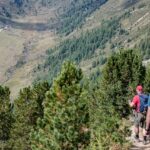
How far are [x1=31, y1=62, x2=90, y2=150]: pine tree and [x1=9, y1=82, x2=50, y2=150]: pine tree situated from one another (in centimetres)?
2964

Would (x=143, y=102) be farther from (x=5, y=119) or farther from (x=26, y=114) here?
(x=5, y=119)

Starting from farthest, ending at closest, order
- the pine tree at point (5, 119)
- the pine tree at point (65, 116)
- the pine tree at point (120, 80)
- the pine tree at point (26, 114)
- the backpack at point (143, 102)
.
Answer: the pine tree at point (120, 80) → the pine tree at point (5, 119) → the pine tree at point (26, 114) → the pine tree at point (65, 116) → the backpack at point (143, 102)

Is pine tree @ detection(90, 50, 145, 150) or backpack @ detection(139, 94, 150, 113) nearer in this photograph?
backpack @ detection(139, 94, 150, 113)

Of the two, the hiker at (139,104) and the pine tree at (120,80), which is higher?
the pine tree at (120,80)

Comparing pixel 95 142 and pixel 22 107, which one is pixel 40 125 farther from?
pixel 22 107

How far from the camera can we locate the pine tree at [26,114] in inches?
2707

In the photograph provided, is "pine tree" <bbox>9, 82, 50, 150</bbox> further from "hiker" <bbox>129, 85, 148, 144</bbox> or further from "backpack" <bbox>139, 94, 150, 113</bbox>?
"backpack" <bbox>139, 94, 150, 113</bbox>

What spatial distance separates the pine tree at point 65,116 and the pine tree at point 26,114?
29.6 m

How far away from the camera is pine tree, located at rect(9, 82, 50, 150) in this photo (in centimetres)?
6875

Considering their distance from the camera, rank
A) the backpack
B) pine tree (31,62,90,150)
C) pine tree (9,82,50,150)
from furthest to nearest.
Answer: pine tree (9,82,50,150) → pine tree (31,62,90,150) → the backpack

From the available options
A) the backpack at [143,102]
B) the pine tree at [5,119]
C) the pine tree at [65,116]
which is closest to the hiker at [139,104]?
the backpack at [143,102]

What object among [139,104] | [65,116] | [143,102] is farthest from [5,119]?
[143,102]

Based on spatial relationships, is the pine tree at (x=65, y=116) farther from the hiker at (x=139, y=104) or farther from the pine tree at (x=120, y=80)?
the pine tree at (x=120, y=80)

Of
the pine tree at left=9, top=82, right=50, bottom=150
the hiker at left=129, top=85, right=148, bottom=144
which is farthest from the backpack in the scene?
the pine tree at left=9, top=82, right=50, bottom=150
